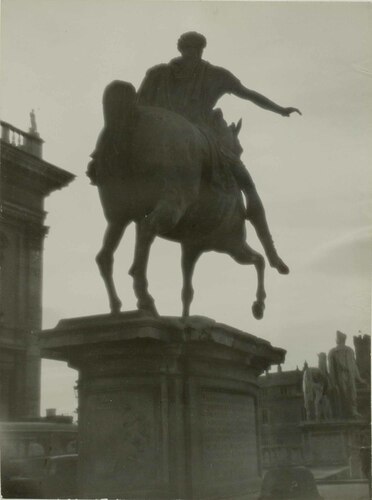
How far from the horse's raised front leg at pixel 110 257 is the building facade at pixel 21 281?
55.2ft

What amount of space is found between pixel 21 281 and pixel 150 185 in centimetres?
1895

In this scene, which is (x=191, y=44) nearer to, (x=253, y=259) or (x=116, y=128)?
(x=116, y=128)

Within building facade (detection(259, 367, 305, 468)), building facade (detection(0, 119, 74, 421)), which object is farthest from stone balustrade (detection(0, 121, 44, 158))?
building facade (detection(259, 367, 305, 468))

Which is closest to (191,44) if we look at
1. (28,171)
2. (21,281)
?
(28,171)

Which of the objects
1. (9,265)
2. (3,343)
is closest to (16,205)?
(9,265)

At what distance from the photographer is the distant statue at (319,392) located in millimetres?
19422

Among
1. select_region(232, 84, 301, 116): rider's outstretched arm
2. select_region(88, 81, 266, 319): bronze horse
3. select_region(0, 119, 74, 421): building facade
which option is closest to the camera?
select_region(88, 81, 266, 319): bronze horse

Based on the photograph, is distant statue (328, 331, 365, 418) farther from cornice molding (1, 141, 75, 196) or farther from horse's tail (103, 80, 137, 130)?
horse's tail (103, 80, 137, 130)

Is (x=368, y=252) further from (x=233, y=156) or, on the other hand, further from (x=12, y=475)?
(x=12, y=475)

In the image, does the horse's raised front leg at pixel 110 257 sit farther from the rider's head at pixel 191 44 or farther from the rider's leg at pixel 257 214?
the rider's head at pixel 191 44

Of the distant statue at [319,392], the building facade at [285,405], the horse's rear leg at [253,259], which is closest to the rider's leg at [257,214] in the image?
the horse's rear leg at [253,259]

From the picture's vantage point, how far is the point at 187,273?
8.38 metres

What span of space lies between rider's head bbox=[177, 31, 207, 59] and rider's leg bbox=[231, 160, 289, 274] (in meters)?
1.28

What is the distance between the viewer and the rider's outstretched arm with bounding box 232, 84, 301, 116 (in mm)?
8172
